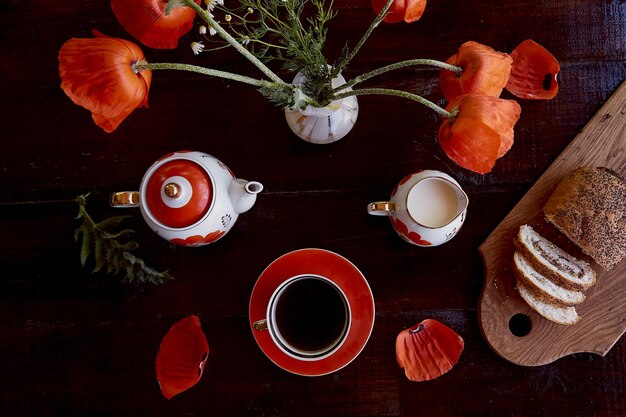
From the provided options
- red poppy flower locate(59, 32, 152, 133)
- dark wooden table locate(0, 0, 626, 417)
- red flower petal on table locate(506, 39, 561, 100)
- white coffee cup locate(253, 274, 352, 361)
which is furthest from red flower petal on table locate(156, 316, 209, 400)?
red flower petal on table locate(506, 39, 561, 100)

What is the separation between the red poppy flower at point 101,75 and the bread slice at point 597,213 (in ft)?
2.54

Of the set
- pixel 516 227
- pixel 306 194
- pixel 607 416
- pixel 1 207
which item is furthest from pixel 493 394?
pixel 1 207

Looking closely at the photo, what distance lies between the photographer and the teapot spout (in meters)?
0.85

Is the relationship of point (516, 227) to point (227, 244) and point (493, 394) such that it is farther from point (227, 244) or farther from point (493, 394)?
point (227, 244)

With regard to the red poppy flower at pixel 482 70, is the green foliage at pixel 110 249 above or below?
below

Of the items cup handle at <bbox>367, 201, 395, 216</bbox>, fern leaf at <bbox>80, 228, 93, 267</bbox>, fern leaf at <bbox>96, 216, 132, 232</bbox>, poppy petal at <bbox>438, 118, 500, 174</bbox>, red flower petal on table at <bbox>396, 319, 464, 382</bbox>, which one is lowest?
fern leaf at <bbox>80, 228, 93, 267</bbox>

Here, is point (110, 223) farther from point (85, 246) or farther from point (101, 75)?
point (101, 75)

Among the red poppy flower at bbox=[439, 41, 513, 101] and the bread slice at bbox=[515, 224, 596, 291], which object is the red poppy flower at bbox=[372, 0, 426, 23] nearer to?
the red poppy flower at bbox=[439, 41, 513, 101]

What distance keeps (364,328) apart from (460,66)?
0.49m

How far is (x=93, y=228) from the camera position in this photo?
1.01 meters

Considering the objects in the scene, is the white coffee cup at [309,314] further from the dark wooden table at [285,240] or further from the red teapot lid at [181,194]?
the red teapot lid at [181,194]

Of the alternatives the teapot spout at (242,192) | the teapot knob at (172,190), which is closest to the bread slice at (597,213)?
the teapot spout at (242,192)

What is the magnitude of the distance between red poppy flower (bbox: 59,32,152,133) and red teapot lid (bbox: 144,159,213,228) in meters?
0.19

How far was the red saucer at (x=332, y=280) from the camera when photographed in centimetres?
98
